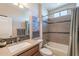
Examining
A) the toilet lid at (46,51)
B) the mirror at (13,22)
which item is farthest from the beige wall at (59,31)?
the mirror at (13,22)

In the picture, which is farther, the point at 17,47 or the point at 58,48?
the point at 58,48

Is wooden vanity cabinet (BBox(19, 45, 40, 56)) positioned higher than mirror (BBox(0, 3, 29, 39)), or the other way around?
mirror (BBox(0, 3, 29, 39))

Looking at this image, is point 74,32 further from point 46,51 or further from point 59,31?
point 46,51

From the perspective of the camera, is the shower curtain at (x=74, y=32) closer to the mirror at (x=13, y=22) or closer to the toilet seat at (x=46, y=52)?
the toilet seat at (x=46, y=52)

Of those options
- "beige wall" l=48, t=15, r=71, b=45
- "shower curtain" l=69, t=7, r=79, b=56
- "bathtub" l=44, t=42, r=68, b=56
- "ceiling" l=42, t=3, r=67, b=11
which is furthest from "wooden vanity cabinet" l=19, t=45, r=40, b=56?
"ceiling" l=42, t=3, r=67, b=11

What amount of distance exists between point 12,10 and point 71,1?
2.94 feet

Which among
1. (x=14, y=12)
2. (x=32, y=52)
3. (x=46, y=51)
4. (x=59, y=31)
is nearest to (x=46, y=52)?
(x=46, y=51)

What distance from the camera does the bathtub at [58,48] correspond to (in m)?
1.48

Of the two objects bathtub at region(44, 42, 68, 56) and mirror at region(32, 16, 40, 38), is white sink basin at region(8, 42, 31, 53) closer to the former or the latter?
mirror at region(32, 16, 40, 38)

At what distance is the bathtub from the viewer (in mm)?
1475

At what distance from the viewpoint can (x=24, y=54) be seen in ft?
4.39

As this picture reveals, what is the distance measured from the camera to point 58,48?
1.54 meters

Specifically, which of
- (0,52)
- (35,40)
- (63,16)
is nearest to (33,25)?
(35,40)

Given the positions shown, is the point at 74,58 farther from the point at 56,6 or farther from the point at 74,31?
the point at 56,6
